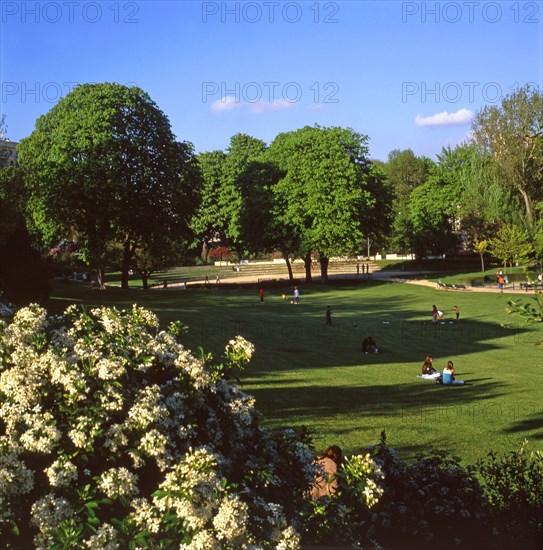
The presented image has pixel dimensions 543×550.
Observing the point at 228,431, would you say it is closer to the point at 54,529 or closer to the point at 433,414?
the point at 54,529

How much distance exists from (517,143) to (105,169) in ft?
159

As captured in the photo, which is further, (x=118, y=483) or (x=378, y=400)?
(x=378, y=400)

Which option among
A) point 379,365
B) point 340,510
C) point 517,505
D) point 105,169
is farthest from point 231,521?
point 105,169

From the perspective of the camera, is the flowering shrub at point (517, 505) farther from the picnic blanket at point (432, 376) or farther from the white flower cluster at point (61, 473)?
the picnic blanket at point (432, 376)

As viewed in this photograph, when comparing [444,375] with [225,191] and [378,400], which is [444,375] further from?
[225,191]

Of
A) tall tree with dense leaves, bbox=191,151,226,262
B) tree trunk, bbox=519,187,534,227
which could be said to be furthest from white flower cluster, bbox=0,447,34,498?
tall tree with dense leaves, bbox=191,151,226,262

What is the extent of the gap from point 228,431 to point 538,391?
22389mm

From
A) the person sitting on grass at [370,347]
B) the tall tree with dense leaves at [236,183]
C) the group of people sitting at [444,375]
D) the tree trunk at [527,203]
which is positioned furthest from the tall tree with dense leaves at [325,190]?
the group of people sitting at [444,375]

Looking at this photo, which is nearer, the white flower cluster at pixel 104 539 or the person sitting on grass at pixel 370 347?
the white flower cluster at pixel 104 539

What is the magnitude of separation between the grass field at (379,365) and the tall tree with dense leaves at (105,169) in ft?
18.7

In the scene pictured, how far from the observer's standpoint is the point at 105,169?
54.6 metres

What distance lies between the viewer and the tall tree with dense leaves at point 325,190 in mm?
72125

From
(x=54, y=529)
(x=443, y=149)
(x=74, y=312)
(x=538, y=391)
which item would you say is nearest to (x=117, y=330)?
(x=74, y=312)

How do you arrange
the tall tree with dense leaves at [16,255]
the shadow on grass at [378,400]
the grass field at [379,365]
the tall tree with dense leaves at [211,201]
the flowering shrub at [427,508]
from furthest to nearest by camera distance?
1. the tall tree with dense leaves at [211,201]
2. the tall tree with dense leaves at [16,255]
3. the shadow on grass at [378,400]
4. the grass field at [379,365]
5. the flowering shrub at [427,508]
